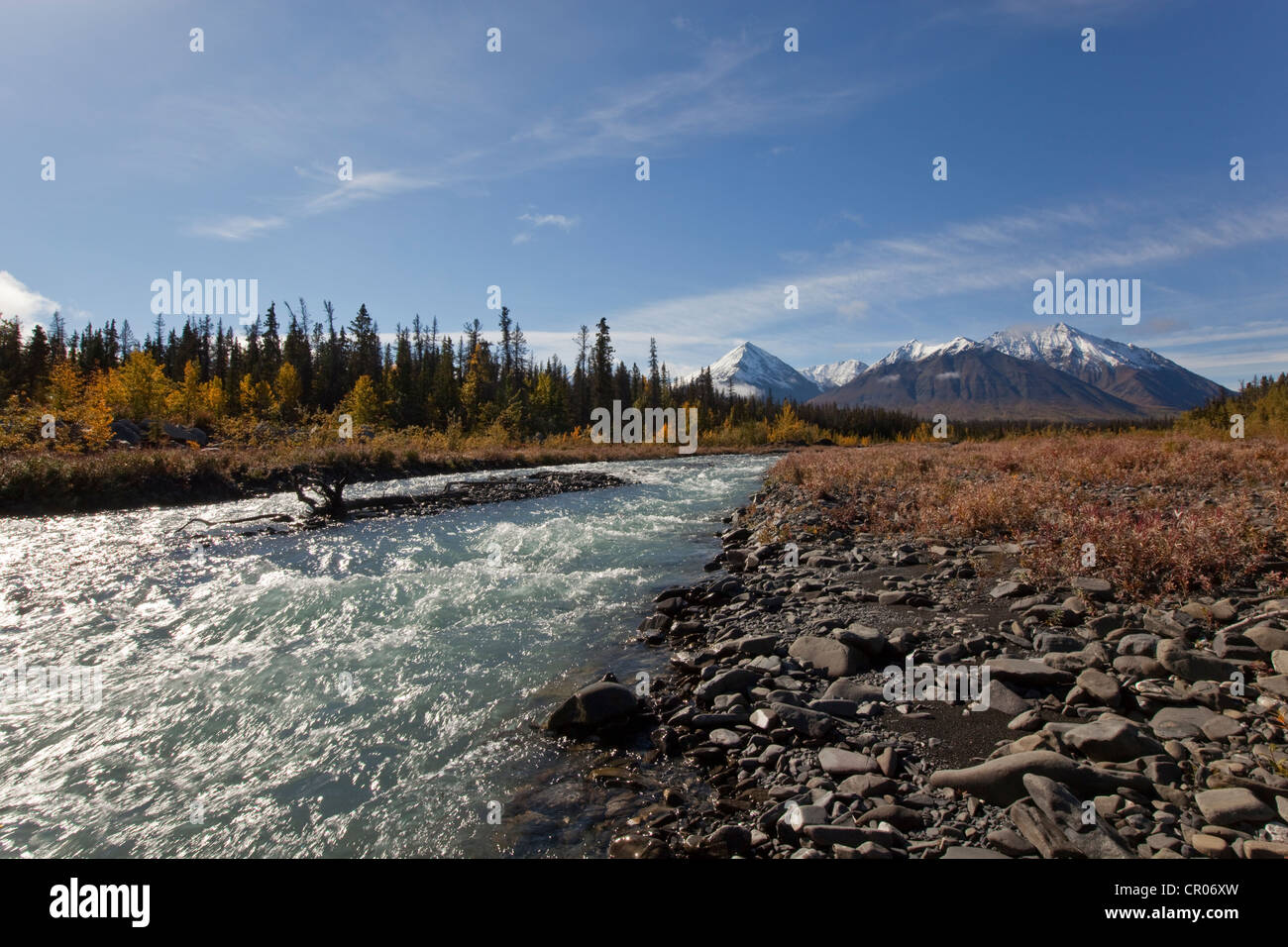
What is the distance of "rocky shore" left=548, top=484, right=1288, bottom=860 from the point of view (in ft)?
10.6

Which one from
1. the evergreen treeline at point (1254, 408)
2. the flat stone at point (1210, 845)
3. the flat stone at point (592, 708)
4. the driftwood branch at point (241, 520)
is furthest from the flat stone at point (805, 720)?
the evergreen treeline at point (1254, 408)

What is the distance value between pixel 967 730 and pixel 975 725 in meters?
0.14

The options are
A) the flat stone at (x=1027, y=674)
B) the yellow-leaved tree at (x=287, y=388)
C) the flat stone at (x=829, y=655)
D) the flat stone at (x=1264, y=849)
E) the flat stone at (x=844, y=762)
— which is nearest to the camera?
the flat stone at (x=1264, y=849)

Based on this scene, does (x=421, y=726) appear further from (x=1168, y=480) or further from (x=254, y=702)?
(x=1168, y=480)

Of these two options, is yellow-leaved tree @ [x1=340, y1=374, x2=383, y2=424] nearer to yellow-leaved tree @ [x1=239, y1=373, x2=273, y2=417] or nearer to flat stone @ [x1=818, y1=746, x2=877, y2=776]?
yellow-leaved tree @ [x1=239, y1=373, x2=273, y2=417]

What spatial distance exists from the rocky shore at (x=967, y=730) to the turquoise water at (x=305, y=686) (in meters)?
0.86

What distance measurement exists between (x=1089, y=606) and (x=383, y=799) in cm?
768

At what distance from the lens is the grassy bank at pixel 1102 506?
272 inches

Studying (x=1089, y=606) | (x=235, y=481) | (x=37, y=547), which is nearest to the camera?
(x=1089, y=606)

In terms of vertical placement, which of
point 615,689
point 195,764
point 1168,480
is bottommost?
point 195,764

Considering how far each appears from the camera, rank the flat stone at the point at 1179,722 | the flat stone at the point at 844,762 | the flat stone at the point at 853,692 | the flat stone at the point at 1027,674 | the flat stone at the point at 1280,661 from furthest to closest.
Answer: the flat stone at the point at 853,692, the flat stone at the point at 1027,674, the flat stone at the point at 1280,661, the flat stone at the point at 844,762, the flat stone at the point at 1179,722

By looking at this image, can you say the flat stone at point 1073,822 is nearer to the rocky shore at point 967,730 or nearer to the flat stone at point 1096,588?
the rocky shore at point 967,730
